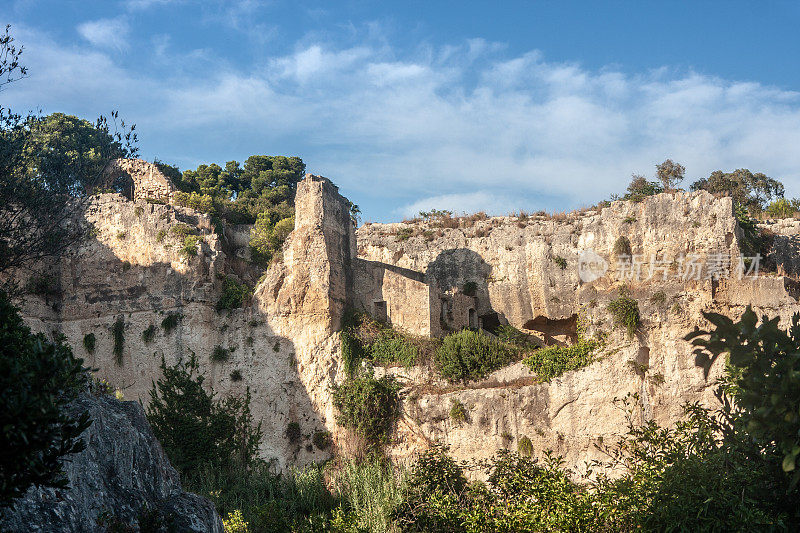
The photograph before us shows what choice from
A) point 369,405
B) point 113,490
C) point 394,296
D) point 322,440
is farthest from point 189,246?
point 113,490

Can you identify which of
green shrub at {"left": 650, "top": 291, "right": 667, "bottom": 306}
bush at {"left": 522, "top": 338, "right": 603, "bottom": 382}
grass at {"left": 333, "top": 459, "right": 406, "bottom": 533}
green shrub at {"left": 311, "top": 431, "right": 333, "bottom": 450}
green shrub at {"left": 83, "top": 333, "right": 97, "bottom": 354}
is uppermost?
green shrub at {"left": 650, "top": 291, "right": 667, "bottom": 306}

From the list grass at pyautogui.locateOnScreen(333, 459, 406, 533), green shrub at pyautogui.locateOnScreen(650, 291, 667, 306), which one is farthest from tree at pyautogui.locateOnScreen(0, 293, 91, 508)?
green shrub at pyautogui.locateOnScreen(650, 291, 667, 306)

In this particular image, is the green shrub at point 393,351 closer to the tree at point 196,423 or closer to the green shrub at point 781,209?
the tree at point 196,423

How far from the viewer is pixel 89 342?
23.3 meters

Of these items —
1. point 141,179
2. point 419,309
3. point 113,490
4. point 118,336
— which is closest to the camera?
point 113,490

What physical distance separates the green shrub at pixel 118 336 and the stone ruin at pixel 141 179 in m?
5.92

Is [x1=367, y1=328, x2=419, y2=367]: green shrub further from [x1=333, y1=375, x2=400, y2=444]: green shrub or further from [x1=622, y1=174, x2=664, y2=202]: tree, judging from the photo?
[x1=622, y1=174, x2=664, y2=202]: tree

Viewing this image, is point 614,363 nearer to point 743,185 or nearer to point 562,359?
point 562,359

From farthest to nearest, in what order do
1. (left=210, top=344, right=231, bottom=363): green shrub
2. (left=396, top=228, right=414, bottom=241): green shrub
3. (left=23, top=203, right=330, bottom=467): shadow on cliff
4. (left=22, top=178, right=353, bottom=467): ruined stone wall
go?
(left=396, top=228, right=414, bottom=241): green shrub → (left=210, top=344, right=231, bottom=363): green shrub → (left=22, top=178, right=353, bottom=467): ruined stone wall → (left=23, top=203, right=330, bottom=467): shadow on cliff

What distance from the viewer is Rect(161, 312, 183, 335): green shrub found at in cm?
2298

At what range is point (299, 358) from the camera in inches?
874

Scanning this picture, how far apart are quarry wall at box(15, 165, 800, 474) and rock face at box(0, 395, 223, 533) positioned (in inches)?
355

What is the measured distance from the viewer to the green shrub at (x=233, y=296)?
23.2m

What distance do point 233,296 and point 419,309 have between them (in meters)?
5.37
